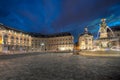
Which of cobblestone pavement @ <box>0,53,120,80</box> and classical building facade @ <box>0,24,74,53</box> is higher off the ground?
classical building facade @ <box>0,24,74,53</box>

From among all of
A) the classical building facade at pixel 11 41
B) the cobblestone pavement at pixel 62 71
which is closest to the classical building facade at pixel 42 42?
the classical building facade at pixel 11 41

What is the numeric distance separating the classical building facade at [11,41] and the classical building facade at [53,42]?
59.4 feet

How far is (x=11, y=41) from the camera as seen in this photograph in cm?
8806

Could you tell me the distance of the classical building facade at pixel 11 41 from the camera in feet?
258

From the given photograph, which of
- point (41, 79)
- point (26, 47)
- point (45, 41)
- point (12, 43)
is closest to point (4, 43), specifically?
point (12, 43)

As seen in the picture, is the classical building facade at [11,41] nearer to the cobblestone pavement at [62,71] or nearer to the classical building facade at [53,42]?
the classical building facade at [53,42]

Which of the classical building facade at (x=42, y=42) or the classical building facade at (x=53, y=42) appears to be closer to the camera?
the classical building facade at (x=42, y=42)

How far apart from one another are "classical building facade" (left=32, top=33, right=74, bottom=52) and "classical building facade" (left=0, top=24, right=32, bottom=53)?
18113 mm

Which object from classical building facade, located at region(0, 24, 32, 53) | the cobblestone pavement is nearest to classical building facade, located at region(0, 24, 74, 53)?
classical building facade, located at region(0, 24, 32, 53)

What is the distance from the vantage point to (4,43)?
3127 inches

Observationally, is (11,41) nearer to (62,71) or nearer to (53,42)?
(53,42)

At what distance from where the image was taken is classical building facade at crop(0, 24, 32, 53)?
78.8 meters

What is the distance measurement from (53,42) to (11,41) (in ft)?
179

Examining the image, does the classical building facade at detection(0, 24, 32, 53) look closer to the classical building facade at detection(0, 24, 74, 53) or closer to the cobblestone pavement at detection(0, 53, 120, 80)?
the classical building facade at detection(0, 24, 74, 53)
